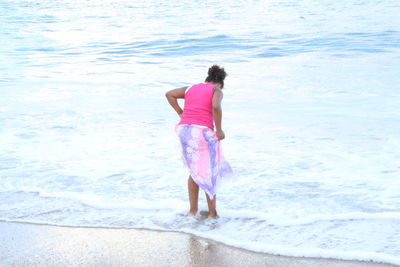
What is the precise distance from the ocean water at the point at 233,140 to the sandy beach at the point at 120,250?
155mm

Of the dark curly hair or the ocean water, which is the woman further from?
the ocean water

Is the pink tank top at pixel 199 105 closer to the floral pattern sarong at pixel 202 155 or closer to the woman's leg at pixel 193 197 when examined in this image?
the floral pattern sarong at pixel 202 155

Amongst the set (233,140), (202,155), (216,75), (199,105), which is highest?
(216,75)

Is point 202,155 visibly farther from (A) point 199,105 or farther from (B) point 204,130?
(A) point 199,105

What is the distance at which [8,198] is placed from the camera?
230 inches

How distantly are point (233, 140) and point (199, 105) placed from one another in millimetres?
3356

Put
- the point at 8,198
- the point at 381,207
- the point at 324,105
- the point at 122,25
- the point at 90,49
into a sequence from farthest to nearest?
the point at 122,25
the point at 90,49
the point at 324,105
the point at 8,198
the point at 381,207

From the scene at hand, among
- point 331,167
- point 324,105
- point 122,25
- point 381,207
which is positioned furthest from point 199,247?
point 122,25

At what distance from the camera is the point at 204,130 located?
4.92m

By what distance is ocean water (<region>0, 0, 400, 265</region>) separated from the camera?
5109 mm

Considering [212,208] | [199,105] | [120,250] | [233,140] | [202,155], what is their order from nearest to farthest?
[120,250] < [199,105] < [202,155] < [212,208] < [233,140]

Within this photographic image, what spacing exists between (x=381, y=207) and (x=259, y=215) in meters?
1.00

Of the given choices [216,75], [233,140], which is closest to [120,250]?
[216,75]

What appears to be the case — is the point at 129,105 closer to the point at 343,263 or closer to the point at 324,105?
the point at 324,105
